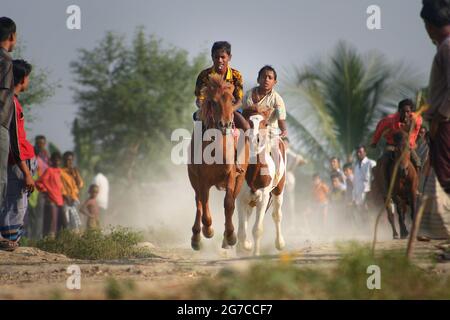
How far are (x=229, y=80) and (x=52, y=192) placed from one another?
966 centimetres

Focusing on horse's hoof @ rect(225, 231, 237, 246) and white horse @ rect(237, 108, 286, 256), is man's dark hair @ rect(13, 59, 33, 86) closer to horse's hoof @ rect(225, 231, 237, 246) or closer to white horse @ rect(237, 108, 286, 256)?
white horse @ rect(237, 108, 286, 256)

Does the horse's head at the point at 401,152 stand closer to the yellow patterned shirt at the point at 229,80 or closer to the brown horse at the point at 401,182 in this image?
the brown horse at the point at 401,182

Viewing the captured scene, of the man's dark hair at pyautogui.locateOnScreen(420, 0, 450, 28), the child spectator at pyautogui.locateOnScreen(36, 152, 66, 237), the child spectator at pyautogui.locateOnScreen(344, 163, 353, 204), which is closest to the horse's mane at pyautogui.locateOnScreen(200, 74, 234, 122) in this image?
the man's dark hair at pyautogui.locateOnScreen(420, 0, 450, 28)

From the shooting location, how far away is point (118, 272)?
11.5m

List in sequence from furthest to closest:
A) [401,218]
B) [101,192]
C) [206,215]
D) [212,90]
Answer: [101,192] → [401,218] → [206,215] → [212,90]

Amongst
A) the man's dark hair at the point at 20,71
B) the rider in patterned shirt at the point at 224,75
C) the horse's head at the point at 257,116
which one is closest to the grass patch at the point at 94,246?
the horse's head at the point at 257,116

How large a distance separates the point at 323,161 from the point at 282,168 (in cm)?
1983

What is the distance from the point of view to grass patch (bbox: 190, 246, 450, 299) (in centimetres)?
826

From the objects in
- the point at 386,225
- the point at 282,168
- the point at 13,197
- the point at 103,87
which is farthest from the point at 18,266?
the point at 103,87

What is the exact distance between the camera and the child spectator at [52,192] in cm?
2203

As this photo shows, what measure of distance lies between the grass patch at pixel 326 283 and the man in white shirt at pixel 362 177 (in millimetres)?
15532

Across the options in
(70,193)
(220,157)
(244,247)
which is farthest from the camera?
(70,193)

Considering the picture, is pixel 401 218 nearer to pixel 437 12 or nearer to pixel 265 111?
pixel 265 111

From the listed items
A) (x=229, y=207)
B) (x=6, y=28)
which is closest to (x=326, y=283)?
(x=229, y=207)
